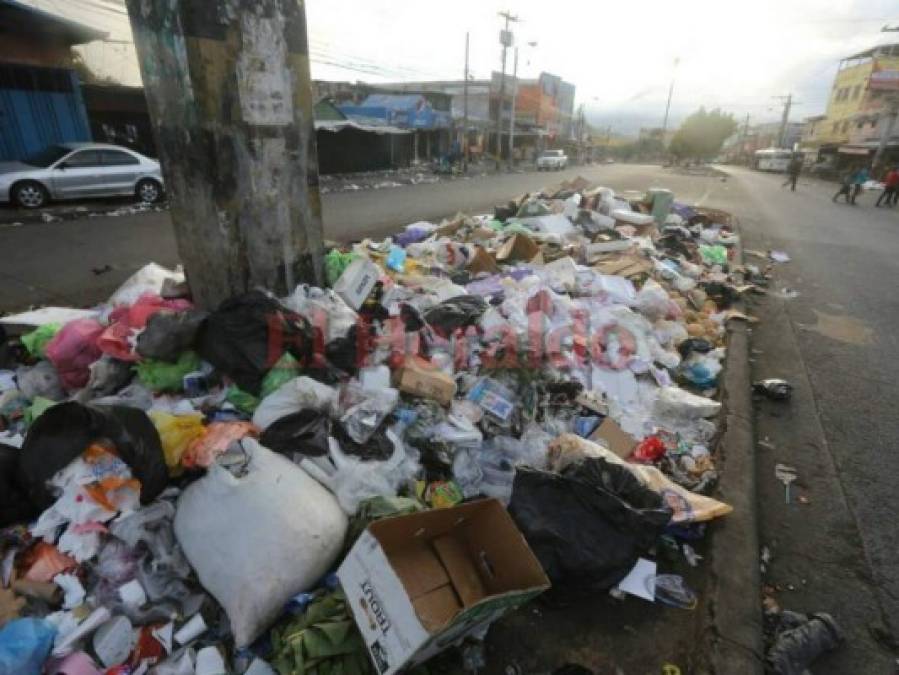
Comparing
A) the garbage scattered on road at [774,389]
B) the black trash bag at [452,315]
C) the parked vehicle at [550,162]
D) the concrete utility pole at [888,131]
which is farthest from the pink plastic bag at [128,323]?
the concrete utility pole at [888,131]

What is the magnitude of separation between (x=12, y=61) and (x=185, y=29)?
13.4 meters

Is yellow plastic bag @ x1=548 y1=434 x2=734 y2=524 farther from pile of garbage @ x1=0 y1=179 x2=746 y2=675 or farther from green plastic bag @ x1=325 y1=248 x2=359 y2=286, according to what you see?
green plastic bag @ x1=325 y1=248 x2=359 y2=286

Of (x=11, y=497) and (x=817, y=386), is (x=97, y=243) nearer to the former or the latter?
(x=11, y=497)

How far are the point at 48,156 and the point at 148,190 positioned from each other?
176 centimetres

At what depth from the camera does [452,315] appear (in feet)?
11.6

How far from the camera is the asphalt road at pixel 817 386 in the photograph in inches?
80.5

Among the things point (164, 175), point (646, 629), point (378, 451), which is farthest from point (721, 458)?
point (164, 175)

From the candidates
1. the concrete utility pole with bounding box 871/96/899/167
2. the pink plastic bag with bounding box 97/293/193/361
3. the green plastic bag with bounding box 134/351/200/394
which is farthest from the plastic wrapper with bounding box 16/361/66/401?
the concrete utility pole with bounding box 871/96/899/167

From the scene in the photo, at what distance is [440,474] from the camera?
2.45 meters

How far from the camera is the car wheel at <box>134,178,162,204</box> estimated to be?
10758mm

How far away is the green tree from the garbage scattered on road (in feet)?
200

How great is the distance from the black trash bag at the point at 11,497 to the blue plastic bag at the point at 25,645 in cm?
45

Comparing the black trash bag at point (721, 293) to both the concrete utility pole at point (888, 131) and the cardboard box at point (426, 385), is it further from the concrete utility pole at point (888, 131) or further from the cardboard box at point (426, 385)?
the concrete utility pole at point (888, 131)

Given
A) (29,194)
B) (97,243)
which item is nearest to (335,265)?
(97,243)
